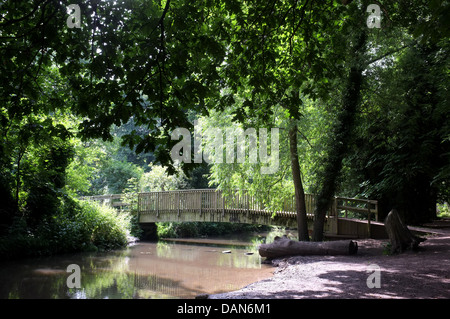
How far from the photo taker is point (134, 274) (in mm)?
10422

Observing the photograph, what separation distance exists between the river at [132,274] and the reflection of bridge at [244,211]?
1.97m

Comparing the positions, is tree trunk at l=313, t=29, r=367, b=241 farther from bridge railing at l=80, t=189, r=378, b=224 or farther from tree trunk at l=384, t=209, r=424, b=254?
tree trunk at l=384, t=209, r=424, b=254

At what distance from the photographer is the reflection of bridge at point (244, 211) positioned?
511 inches

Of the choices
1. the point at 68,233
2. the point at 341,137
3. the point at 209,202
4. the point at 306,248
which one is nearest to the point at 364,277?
Answer: the point at 306,248

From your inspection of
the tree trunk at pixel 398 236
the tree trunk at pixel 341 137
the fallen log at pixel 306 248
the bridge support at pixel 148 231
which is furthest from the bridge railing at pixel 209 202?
the tree trunk at pixel 398 236

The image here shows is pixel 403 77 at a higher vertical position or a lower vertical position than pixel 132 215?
higher

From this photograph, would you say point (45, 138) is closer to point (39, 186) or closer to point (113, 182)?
point (39, 186)

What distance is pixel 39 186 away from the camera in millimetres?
13172

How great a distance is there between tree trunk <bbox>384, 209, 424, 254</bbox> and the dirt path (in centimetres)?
23
